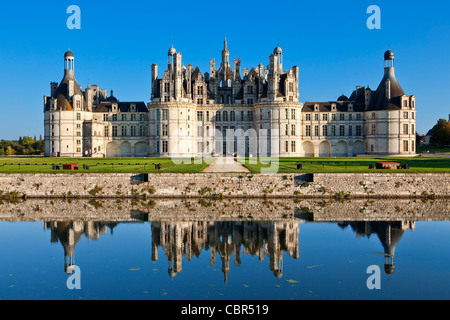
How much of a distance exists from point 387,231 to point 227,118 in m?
51.0

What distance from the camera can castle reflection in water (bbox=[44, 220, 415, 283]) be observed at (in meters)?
18.2

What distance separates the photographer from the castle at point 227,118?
6806cm

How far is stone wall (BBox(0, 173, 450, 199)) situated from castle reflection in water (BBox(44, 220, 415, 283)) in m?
9.14

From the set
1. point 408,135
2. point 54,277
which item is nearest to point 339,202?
point 54,277

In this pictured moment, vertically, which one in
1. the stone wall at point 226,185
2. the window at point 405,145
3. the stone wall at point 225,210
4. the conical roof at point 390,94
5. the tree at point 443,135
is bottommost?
the stone wall at point 225,210

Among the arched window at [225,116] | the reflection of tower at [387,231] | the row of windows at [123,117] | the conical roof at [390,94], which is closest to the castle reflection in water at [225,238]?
the reflection of tower at [387,231]

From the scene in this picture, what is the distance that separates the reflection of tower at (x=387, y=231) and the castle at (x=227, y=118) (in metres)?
42.9

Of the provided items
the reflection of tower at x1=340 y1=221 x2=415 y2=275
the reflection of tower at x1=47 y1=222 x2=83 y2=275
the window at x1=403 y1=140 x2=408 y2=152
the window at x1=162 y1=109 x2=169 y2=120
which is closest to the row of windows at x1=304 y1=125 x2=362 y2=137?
the window at x1=403 y1=140 x2=408 y2=152

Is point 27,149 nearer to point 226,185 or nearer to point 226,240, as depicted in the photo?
point 226,185

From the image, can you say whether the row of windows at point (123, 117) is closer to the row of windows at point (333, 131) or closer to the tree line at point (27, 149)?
the tree line at point (27, 149)

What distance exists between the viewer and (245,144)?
71.8 m

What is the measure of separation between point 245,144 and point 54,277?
5730cm
